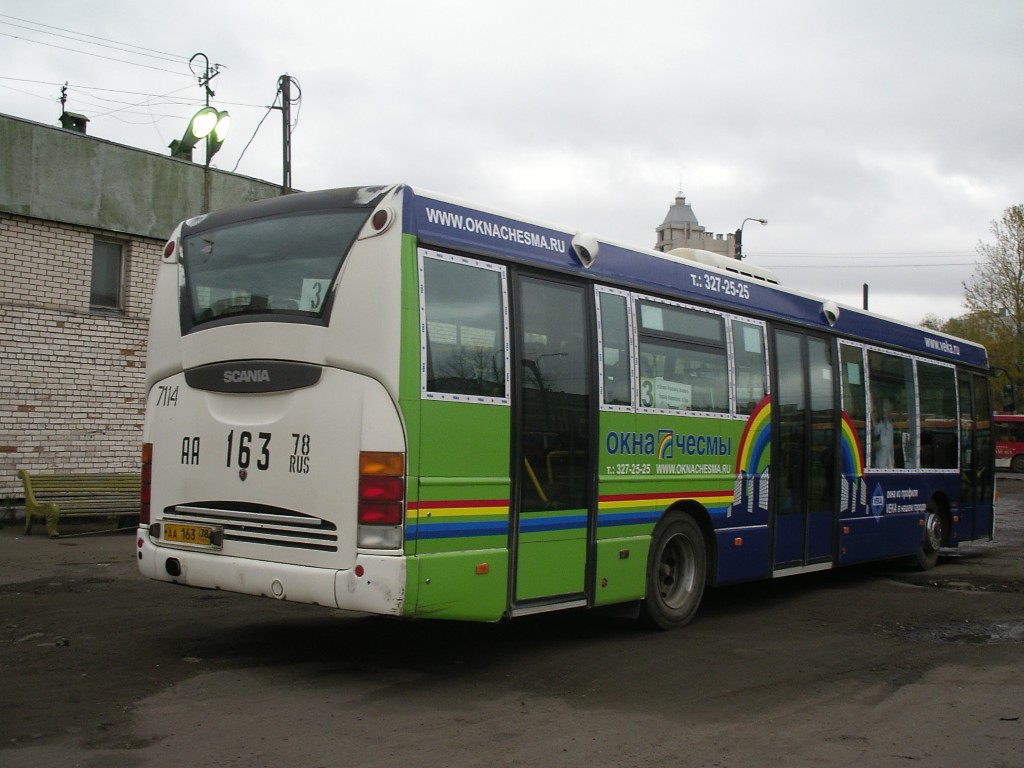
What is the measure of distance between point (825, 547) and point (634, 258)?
416 centimetres

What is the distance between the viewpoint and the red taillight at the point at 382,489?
640 cm

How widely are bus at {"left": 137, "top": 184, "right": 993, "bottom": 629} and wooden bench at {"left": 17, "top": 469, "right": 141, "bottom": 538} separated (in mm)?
7643

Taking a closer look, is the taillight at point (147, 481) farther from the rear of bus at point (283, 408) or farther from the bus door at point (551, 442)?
the bus door at point (551, 442)

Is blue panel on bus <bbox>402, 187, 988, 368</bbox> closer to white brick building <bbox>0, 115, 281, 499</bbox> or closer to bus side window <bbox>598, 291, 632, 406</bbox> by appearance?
bus side window <bbox>598, 291, 632, 406</bbox>

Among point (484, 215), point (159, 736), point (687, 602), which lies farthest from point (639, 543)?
point (159, 736)

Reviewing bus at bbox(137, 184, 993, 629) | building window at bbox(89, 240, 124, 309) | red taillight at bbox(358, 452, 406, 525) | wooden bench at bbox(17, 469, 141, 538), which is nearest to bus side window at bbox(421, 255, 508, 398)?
bus at bbox(137, 184, 993, 629)

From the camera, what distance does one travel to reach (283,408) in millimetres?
6863

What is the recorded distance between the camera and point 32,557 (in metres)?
12.5

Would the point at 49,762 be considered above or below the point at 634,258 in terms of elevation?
below

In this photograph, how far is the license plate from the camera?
7.16 m

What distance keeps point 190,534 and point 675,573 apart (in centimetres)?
404

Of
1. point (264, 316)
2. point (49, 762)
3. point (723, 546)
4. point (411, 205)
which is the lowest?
point (49, 762)

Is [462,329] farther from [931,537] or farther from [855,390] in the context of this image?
[931,537]

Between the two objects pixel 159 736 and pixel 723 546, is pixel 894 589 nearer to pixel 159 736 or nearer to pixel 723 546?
pixel 723 546
